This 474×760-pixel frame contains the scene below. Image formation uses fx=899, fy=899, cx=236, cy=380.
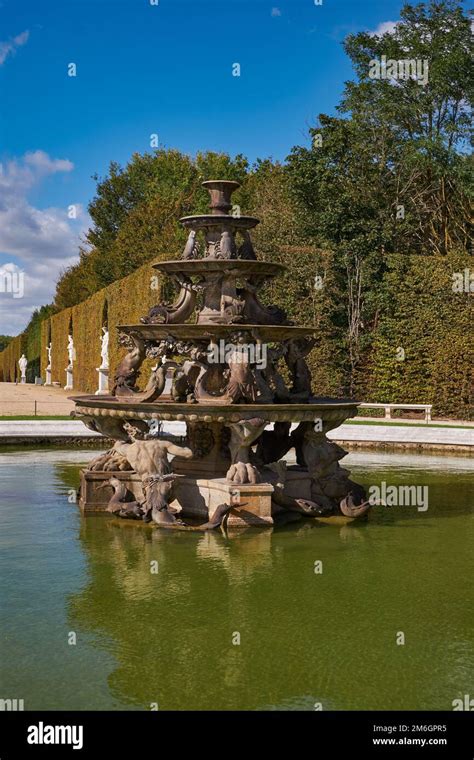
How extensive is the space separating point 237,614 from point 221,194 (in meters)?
7.90

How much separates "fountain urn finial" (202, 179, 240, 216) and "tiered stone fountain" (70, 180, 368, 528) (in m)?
0.02

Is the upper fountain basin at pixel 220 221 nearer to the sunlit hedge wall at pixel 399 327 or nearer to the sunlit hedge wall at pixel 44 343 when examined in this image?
the sunlit hedge wall at pixel 399 327

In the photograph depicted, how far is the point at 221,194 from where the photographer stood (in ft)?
46.9

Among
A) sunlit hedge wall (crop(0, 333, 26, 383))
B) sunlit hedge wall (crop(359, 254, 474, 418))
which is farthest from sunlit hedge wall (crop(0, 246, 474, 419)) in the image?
sunlit hedge wall (crop(0, 333, 26, 383))

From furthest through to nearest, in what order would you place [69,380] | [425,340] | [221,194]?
1. [69,380]
2. [425,340]
3. [221,194]

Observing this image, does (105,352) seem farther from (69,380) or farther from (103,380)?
(69,380)

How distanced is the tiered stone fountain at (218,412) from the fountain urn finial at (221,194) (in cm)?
2

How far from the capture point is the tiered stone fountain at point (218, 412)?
12438mm

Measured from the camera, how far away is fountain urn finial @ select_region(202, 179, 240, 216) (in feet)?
46.5

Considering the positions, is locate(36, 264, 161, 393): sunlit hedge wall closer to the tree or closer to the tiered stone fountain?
the tree

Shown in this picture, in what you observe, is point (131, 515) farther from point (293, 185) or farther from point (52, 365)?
point (52, 365)

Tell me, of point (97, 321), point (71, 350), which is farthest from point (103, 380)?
point (71, 350)

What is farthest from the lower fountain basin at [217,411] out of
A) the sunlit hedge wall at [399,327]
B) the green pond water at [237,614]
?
the sunlit hedge wall at [399,327]

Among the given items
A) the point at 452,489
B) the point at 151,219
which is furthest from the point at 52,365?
the point at 452,489
